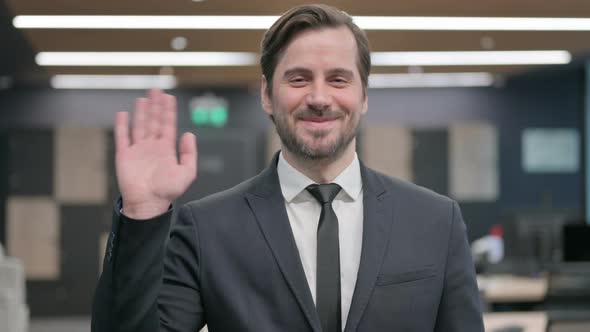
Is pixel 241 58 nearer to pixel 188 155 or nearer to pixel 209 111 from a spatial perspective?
pixel 209 111

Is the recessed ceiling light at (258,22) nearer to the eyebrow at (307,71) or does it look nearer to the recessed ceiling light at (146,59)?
the recessed ceiling light at (146,59)

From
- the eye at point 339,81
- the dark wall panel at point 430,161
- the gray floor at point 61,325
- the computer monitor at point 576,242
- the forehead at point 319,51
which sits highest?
the forehead at point 319,51

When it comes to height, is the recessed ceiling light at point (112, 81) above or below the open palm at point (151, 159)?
above

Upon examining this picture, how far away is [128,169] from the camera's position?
1.09 m

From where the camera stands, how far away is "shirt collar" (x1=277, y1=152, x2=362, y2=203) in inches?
55.2

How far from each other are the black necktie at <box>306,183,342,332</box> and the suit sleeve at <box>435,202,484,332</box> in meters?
0.20

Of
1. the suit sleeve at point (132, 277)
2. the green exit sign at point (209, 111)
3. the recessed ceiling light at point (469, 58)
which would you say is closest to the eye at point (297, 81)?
the suit sleeve at point (132, 277)

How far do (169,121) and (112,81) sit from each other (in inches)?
288

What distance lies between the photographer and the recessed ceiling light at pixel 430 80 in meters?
8.00

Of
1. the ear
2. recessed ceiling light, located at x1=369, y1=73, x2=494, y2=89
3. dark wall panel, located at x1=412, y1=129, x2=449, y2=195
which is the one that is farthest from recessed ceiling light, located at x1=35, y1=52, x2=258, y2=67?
the ear

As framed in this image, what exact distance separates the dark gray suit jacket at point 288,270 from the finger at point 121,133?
22 centimetres

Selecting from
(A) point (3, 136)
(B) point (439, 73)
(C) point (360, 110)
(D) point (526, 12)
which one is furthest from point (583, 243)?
(A) point (3, 136)

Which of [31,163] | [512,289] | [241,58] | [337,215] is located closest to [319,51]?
[337,215]

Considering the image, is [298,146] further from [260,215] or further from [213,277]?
[213,277]
